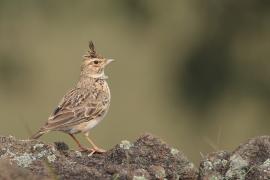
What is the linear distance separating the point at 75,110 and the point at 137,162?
2358mm

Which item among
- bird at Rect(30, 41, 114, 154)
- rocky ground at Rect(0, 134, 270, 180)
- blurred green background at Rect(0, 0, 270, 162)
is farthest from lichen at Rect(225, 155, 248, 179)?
blurred green background at Rect(0, 0, 270, 162)

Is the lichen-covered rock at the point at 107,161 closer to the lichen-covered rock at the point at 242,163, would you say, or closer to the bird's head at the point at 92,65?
the lichen-covered rock at the point at 242,163

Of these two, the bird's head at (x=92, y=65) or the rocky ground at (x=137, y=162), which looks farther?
the bird's head at (x=92, y=65)

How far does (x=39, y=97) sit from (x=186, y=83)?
4.42 metres

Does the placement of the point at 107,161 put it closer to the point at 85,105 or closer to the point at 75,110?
the point at 75,110

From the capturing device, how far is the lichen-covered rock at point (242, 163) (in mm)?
4797

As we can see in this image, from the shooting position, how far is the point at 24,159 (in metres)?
4.93

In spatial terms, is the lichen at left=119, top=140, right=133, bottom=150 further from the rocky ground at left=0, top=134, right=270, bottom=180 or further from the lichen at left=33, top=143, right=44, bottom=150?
the lichen at left=33, top=143, right=44, bottom=150

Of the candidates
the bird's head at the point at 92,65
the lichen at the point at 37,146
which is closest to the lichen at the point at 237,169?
the lichen at the point at 37,146

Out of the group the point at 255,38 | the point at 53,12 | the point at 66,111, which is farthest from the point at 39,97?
the point at 66,111

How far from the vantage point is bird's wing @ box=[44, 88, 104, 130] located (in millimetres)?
7095

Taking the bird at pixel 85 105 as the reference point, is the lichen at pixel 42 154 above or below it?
below

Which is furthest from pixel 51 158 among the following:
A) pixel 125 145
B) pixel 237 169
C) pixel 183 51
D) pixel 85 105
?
pixel 183 51

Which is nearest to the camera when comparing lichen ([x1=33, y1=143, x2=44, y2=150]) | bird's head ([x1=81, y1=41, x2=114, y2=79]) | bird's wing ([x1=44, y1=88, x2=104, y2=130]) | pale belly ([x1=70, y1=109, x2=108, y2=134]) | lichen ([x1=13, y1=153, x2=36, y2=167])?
lichen ([x1=13, y1=153, x2=36, y2=167])
